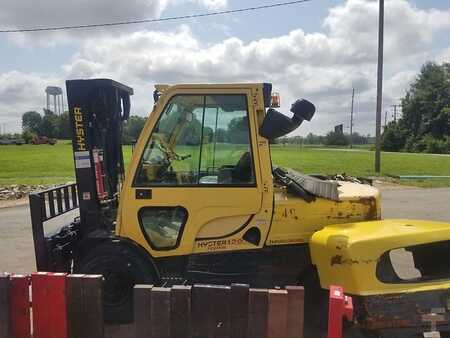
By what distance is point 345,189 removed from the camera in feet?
17.4

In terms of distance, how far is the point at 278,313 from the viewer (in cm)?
347

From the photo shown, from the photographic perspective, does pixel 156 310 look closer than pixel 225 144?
Yes

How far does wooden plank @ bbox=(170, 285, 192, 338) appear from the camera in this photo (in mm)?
3531

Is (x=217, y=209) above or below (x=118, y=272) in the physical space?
above

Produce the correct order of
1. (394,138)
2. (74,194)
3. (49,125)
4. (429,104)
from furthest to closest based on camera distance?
(49,125), (394,138), (429,104), (74,194)

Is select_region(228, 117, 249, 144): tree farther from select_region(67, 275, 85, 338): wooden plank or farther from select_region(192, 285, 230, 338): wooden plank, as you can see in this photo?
select_region(67, 275, 85, 338): wooden plank

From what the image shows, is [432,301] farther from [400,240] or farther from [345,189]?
[345,189]

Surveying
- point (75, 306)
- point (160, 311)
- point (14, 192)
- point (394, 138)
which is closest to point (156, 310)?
point (160, 311)

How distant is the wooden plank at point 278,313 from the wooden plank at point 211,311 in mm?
293

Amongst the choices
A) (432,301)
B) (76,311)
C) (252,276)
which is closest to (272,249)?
(252,276)

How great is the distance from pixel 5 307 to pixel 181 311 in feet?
4.23

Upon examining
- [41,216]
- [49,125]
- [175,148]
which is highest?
[49,125]

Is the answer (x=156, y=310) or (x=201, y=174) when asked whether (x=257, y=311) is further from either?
(x=201, y=174)

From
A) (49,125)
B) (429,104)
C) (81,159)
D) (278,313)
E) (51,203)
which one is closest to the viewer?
(278,313)
